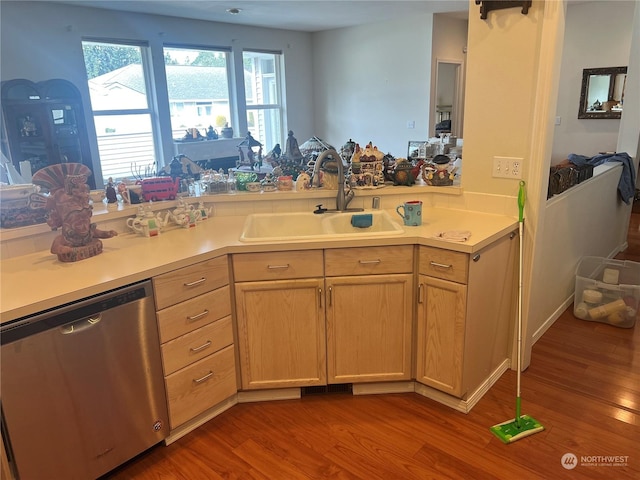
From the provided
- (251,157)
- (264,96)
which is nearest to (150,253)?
(251,157)

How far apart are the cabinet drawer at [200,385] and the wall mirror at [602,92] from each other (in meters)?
6.34

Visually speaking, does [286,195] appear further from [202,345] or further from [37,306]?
[37,306]

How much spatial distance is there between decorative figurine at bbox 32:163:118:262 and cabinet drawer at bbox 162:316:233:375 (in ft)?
1.74

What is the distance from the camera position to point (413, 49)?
6.90 m

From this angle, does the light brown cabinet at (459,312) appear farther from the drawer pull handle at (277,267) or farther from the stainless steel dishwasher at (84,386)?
the stainless steel dishwasher at (84,386)

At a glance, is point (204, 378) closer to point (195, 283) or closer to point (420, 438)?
point (195, 283)

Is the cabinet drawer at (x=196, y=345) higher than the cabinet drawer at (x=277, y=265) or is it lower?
lower

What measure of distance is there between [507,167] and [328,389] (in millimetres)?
1480

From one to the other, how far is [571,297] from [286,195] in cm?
227

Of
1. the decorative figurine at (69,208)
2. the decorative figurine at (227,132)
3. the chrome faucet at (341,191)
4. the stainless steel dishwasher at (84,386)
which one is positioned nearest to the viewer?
the stainless steel dishwasher at (84,386)

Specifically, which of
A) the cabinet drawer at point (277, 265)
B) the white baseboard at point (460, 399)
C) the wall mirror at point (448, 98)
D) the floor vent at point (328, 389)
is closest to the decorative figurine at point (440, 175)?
the cabinet drawer at point (277, 265)

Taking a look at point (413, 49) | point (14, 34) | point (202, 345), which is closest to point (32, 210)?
point (202, 345)

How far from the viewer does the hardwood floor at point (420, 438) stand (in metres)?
1.88

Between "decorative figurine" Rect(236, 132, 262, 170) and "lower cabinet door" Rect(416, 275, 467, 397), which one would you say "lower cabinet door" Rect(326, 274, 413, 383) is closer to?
"lower cabinet door" Rect(416, 275, 467, 397)
